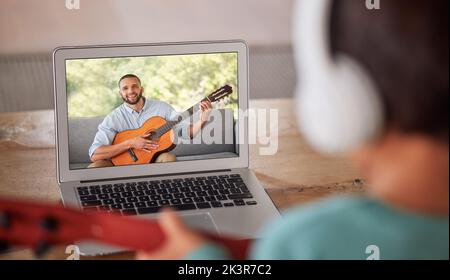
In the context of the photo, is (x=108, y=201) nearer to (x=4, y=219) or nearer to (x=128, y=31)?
(x=4, y=219)

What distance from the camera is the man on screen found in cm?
105

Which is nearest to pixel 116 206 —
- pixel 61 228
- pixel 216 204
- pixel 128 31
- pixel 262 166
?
pixel 216 204

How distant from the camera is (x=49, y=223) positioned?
18.0 inches

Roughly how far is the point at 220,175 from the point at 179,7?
603 millimetres

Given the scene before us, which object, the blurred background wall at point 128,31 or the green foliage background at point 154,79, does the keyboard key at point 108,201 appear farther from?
the blurred background wall at point 128,31

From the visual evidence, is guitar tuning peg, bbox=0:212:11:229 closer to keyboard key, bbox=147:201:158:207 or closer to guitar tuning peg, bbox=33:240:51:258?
guitar tuning peg, bbox=33:240:51:258

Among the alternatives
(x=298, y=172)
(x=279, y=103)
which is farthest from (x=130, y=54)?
(x=279, y=103)

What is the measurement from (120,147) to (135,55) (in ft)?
0.39

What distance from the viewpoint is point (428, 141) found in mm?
405

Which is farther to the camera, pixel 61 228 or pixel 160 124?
pixel 160 124

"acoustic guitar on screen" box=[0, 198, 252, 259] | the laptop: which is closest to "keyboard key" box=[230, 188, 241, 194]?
the laptop

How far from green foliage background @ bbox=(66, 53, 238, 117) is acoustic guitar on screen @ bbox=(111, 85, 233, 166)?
0.02 metres

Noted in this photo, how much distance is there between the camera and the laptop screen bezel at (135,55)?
1038 mm
